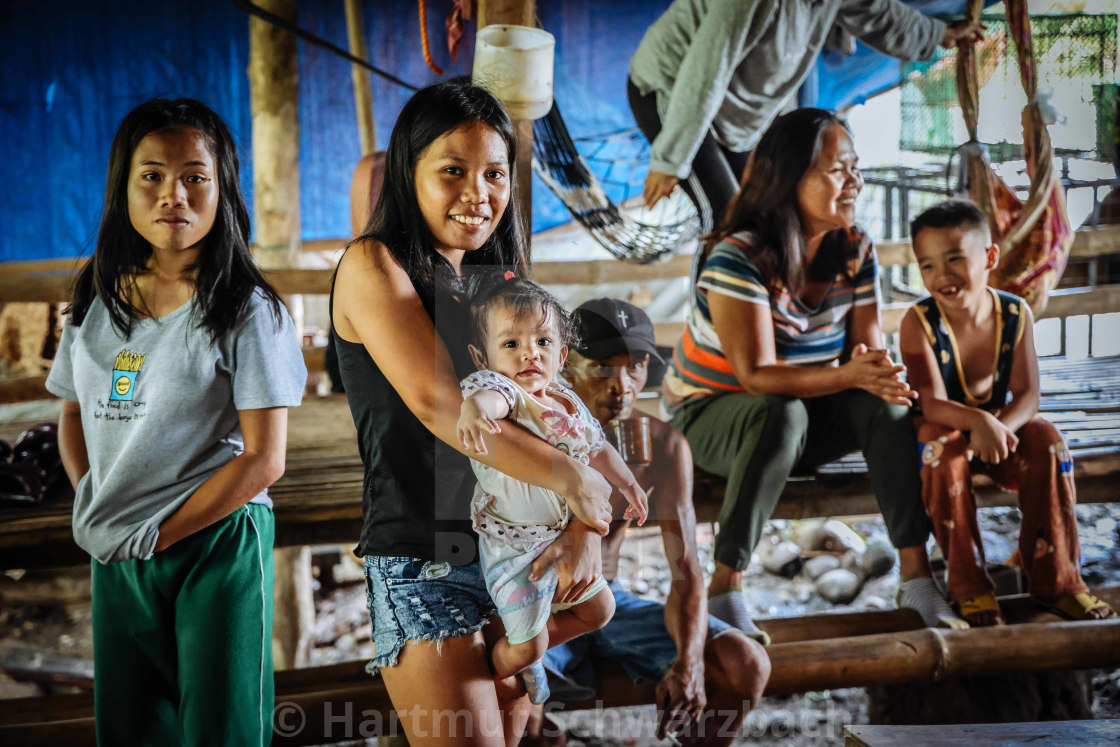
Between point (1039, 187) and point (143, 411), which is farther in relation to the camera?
point (1039, 187)

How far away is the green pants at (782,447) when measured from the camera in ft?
7.89

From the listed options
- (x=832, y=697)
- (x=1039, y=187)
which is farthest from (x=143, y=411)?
(x=832, y=697)

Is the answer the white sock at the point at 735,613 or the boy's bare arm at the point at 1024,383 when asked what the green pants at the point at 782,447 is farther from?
the boy's bare arm at the point at 1024,383

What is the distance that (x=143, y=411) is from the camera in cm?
168

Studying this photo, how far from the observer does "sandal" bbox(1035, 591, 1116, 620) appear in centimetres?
256

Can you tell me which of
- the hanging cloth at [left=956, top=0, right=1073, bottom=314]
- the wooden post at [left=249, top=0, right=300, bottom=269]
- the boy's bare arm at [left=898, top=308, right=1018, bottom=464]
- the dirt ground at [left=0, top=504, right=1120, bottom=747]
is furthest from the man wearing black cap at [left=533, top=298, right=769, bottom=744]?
the hanging cloth at [left=956, top=0, right=1073, bottom=314]

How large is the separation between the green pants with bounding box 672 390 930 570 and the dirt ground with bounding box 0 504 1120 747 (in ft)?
3.25

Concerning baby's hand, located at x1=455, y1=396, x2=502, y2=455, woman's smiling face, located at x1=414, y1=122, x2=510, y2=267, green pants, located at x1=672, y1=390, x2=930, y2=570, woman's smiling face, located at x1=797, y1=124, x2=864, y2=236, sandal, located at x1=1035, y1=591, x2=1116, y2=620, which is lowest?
sandal, located at x1=1035, y1=591, x2=1116, y2=620

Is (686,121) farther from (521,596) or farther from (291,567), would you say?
(291,567)

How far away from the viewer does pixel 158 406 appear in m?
1.67

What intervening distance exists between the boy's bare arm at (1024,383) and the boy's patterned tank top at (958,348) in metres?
0.01

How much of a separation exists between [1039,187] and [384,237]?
2156mm

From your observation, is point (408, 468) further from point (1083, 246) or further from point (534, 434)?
point (1083, 246)

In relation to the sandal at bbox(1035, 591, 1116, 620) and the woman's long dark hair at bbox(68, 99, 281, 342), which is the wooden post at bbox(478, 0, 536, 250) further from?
the sandal at bbox(1035, 591, 1116, 620)
